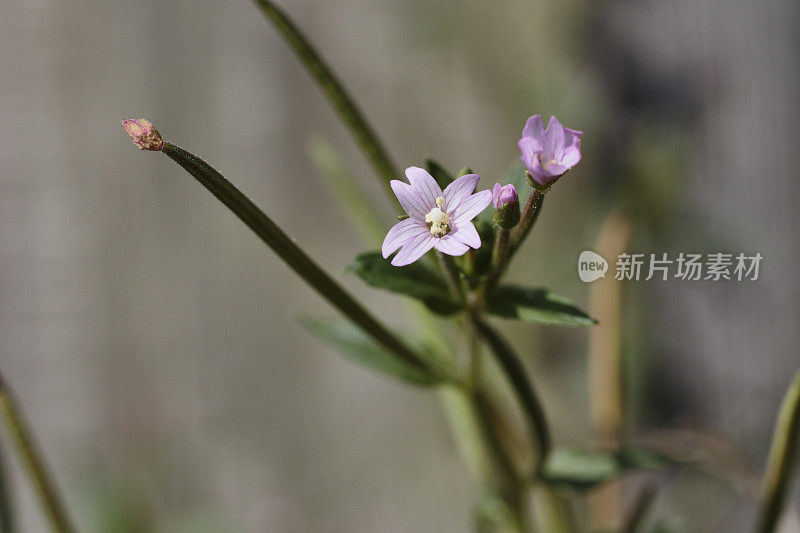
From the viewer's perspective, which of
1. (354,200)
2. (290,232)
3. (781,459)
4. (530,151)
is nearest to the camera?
(530,151)

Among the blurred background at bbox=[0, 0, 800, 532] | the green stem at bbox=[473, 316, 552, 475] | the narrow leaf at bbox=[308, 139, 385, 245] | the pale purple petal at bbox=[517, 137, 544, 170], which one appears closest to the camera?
the pale purple petal at bbox=[517, 137, 544, 170]

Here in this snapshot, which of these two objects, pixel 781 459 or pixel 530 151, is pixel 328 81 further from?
pixel 781 459

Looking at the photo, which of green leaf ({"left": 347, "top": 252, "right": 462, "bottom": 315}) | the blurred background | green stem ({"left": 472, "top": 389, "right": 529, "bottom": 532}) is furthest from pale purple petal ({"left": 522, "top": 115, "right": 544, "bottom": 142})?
the blurred background

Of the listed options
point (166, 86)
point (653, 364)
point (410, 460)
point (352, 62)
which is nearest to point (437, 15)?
point (352, 62)

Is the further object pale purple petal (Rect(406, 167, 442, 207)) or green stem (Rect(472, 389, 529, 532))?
green stem (Rect(472, 389, 529, 532))

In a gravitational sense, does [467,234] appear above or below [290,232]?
below

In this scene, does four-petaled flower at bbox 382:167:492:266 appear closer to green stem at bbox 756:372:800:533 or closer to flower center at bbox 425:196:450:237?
flower center at bbox 425:196:450:237

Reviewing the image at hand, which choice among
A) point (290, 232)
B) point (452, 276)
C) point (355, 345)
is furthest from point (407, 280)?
point (290, 232)
